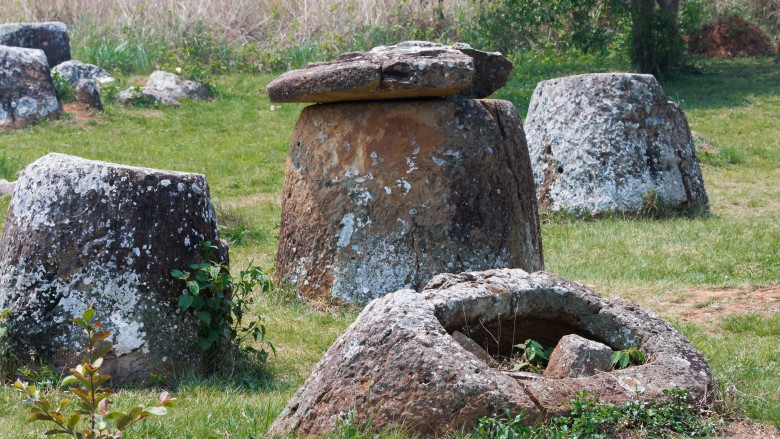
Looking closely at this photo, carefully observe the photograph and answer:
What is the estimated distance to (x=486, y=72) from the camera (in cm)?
776

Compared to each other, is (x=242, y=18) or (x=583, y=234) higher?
(x=583, y=234)

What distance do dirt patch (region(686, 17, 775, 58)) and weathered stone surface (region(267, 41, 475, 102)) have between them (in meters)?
16.6

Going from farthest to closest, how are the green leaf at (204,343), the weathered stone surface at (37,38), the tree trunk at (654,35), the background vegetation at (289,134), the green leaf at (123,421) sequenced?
the tree trunk at (654,35) < the weathered stone surface at (37,38) < the green leaf at (204,343) < the background vegetation at (289,134) < the green leaf at (123,421)

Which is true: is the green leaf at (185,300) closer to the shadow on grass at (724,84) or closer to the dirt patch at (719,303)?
the dirt patch at (719,303)

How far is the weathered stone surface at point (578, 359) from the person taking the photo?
13.6 feet

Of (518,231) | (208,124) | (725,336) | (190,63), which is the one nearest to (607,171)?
(518,231)

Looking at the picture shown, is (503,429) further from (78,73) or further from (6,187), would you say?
(78,73)

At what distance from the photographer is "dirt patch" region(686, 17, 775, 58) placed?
71.8 feet

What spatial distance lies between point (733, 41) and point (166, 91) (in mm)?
12443

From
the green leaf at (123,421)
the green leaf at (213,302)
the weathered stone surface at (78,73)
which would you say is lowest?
the weathered stone surface at (78,73)

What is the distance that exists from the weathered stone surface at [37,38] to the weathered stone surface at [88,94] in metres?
2.32

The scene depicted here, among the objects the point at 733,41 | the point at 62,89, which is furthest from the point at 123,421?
the point at 733,41

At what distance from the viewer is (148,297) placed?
16.5ft

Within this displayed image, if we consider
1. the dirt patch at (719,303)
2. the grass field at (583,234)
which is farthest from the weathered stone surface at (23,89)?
the dirt patch at (719,303)
